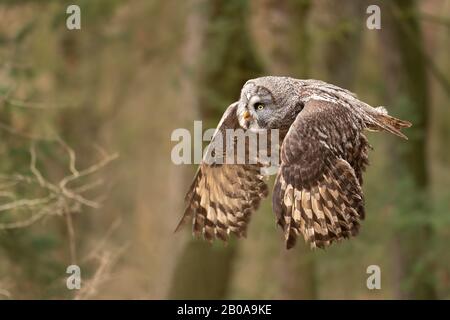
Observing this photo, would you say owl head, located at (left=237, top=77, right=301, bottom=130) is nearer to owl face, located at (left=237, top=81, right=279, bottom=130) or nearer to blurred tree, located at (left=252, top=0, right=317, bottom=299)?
owl face, located at (left=237, top=81, right=279, bottom=130)

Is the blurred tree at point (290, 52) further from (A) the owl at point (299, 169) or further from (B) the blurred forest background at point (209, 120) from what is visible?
(A) the owl at point (299, 169)

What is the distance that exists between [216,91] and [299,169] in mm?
6724

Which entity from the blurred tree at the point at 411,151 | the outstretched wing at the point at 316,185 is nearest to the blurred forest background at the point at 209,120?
the blurred tree at the point at 411,151

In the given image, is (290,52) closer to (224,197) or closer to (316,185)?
(224,197)

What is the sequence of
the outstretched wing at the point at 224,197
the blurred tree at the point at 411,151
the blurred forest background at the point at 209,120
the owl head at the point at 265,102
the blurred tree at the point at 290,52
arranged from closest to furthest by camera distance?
the owl head at the point at 265,102, the outstretched wing at the point at 224,197, the blurred forest background at the point at 209,120, the blurred tree at the point at 290,52, the blurred tree at the point at 411,151

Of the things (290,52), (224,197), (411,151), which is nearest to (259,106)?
(224,197)

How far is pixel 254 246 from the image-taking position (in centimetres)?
1472

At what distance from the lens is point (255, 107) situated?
22.4 feet

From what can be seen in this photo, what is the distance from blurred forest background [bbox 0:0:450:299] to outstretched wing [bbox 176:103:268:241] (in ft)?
4.63

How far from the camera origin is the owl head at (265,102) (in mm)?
6785

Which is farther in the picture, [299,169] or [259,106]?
[259,106]

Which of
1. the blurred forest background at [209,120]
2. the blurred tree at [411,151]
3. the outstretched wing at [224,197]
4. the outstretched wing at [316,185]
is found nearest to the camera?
the outstretched wing at [316,185]

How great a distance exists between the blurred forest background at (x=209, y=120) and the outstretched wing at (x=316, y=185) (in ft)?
8.54
